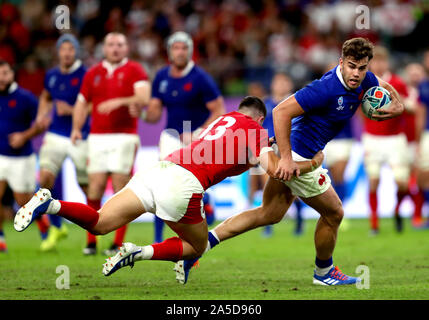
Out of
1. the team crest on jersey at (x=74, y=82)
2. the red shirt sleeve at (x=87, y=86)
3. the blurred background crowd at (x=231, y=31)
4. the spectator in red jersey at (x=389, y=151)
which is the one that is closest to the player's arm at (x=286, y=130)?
the red shirt sleeve at (x=87, y=86)

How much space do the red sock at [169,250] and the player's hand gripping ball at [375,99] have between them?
7.08 ft

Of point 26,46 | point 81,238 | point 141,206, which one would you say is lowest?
point 81,238

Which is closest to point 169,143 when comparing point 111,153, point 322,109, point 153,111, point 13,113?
point 153,111

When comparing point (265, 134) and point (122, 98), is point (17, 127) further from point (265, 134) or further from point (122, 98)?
point (265, 134)

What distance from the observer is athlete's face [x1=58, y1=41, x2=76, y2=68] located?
10.6 m

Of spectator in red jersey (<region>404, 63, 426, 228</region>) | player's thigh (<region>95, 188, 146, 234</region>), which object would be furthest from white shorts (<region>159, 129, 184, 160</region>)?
spectator in red jersey (<region>404, 63, 426, 228</region>)

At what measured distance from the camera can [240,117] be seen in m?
6.75

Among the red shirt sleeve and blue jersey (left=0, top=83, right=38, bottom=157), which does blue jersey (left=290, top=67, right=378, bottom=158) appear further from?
blue jersey (left=0, top=83, right=38, bottom=157)

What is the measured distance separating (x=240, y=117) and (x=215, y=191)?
8.41 metres

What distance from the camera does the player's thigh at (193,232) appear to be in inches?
258

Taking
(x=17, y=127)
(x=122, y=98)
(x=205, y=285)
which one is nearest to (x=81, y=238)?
(x=17, y=127)

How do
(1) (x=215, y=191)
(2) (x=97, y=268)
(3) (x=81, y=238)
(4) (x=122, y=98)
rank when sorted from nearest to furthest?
(2) (x=97, y=268)
(4) (x=122, y=98)
(3) (x=81, y=238)
(1) (x=215, y=191)

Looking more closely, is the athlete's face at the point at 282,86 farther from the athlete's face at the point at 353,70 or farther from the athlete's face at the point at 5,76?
the athlete's face at the point at 353,70

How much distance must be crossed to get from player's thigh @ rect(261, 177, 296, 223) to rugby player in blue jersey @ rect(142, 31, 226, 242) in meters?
2.89
